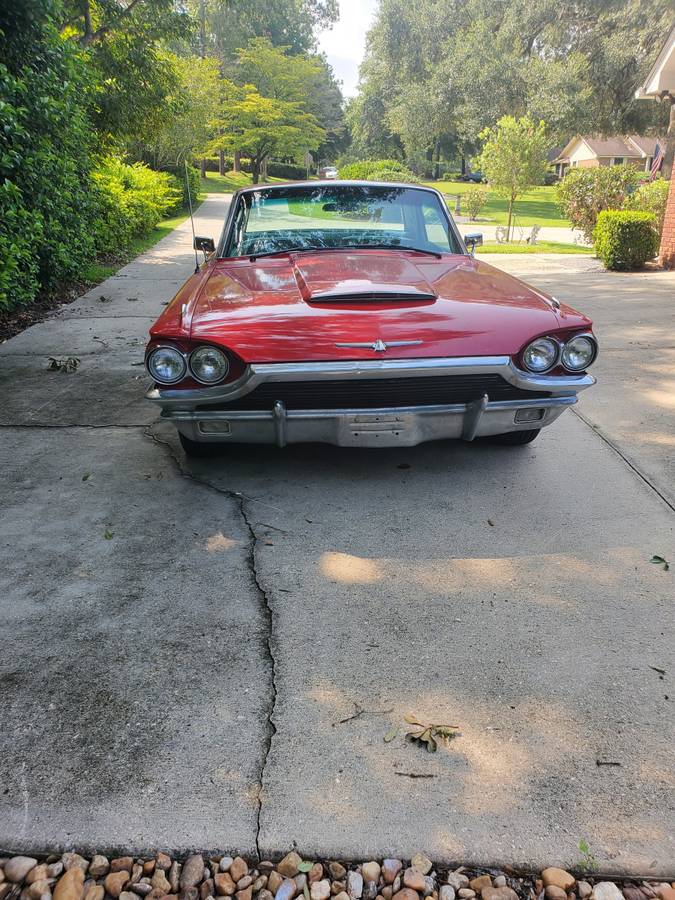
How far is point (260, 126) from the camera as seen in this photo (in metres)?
39.3

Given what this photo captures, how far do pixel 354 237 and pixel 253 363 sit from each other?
1829mm

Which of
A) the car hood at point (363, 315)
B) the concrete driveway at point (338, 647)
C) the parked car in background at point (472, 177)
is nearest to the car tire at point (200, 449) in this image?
the concrete driveway at point (338, 647)

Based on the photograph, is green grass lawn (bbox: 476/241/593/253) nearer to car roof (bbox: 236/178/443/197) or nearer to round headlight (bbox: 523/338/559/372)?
car roof (bbox: 236/178/443/197)

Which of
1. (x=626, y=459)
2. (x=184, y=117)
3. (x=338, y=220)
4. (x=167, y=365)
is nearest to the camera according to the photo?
(x=167, y=365)

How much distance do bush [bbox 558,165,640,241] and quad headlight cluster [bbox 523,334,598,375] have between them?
12.9 meters

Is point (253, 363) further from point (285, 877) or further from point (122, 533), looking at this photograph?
point (285, 877)

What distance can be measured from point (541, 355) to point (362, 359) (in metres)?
0.90

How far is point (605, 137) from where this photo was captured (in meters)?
32.5

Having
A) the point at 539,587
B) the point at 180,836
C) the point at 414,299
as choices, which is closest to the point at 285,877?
the point at 180,836

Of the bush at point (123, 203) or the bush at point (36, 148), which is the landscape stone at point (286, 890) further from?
the bush at point (123, 203)

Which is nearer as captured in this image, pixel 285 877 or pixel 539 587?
pixel 285 877

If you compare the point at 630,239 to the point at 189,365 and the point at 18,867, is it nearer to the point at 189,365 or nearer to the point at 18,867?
the point at 189,365

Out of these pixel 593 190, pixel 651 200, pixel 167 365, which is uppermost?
pixel 593 190

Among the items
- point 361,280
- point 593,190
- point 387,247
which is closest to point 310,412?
point 361,280
